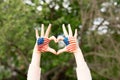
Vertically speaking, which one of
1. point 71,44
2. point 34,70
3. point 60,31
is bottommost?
point 34,70

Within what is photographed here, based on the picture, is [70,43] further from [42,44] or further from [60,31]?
[60,31]

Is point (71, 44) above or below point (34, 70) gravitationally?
above

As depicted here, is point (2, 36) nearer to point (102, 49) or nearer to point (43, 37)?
point (102, 49)

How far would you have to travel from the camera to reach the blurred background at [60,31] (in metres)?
10.2

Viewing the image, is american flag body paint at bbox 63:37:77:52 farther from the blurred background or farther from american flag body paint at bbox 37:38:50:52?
the blurred background

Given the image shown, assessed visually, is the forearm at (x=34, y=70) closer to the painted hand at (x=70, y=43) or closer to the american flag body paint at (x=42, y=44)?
the american flag body paint at (x=42, y=44)

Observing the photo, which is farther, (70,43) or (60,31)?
(60,31)

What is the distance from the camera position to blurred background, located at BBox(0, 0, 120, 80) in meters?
10.2

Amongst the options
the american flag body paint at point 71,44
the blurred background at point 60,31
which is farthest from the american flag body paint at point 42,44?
the blurred background at point 60,31

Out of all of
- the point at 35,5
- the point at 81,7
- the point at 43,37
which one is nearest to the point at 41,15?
the point at 35,5

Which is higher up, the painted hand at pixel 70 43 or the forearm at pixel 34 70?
the painted hand at pixel 70 43

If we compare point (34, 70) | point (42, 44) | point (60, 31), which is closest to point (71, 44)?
point (42, 44)

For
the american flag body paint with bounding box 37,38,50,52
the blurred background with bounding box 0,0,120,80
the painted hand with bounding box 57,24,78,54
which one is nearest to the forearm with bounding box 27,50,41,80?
the american flag body paint with bounding box 37,38,50,52

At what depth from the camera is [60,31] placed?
37.4 feet
